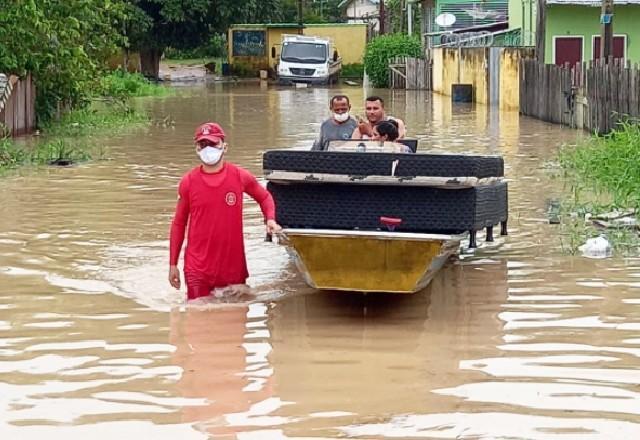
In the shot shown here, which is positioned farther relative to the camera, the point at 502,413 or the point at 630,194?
the point at 630,194

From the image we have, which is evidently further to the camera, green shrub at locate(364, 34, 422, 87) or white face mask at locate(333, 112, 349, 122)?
green shrub at locate(364, 34, 422, 87)

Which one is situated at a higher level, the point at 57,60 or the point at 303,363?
the point at 57,60

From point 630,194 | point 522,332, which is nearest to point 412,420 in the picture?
point 522,332

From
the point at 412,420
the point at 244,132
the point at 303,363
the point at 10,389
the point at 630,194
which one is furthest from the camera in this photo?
the point at 244,132

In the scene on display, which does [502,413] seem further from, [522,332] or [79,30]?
[79,30]

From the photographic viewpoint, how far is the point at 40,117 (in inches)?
1042

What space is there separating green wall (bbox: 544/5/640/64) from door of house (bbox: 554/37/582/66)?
13 cm

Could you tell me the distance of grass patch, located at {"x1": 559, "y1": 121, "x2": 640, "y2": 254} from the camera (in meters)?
12.0

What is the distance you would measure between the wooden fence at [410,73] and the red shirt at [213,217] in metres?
41.8

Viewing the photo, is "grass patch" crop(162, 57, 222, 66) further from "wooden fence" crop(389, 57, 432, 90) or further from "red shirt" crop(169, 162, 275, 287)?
"red shirt" crop(169, 162, 275, 287)

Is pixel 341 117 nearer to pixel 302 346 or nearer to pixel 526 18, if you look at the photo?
pixel 302 346

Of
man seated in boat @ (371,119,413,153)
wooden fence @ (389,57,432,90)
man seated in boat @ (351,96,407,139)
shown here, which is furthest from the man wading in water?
wooden fence @ (389,57,432,90)

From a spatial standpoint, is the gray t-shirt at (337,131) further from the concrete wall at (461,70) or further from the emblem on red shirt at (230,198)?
the concrete wall at (461,70)

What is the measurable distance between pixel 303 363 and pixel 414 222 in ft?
6.79
